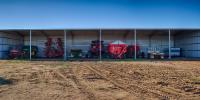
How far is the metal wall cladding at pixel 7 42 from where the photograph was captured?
3253 cm

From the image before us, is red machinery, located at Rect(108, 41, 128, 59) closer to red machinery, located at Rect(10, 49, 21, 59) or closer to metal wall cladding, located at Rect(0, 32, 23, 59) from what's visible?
red machinery, located at Rect(10, 49, 21, 59)

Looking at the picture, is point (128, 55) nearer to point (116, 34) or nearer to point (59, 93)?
point (116, 34)

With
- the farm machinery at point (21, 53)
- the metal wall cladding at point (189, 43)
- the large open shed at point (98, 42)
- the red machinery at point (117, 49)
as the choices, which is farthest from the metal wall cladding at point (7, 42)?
the metal wall cladding at point (189, 43)

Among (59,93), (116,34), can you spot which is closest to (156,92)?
(59,93)

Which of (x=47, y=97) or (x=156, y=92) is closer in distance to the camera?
(x=47, y=97)

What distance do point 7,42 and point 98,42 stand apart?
11.2m

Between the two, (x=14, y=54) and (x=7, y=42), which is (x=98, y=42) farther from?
(x=7, y=42)

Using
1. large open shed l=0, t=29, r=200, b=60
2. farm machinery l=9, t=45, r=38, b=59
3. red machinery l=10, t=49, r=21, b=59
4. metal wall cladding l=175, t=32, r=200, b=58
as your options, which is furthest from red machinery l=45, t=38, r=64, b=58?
metal wall cladding l=175, t=32, r=200, b=58

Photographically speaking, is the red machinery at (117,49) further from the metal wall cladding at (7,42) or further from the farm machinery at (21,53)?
the metal wall cladding at (7,42)

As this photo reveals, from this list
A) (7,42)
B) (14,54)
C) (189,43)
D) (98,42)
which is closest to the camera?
(14,54)

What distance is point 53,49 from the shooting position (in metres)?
35.5

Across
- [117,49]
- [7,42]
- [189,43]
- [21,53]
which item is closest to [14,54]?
[21,53]

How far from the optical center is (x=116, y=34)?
1522 inches

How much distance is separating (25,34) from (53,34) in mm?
4039
